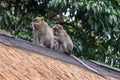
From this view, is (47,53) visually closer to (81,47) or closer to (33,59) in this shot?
(33,59)

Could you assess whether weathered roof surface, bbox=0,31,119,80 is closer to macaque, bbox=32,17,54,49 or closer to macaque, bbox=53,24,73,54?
macaque, bbox=32,17,54,49

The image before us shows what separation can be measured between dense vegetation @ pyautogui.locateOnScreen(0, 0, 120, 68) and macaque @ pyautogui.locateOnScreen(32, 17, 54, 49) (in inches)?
23.2

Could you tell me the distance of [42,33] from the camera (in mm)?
7457

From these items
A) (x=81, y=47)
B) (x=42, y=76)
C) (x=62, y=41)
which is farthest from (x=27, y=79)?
(x=81, y=47)

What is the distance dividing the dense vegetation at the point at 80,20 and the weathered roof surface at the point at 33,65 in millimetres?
2083

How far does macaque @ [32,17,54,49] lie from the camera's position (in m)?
7.33

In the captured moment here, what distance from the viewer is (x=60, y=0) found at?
7.97 meters

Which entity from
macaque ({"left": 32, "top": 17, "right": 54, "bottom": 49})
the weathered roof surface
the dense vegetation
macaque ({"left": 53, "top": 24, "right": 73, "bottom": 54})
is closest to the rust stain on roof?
the weathered roof surface

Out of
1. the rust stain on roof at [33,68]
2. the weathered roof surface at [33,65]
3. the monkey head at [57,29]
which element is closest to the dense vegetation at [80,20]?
the monkey head at [57,29]

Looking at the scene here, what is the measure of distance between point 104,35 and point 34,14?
152 cm

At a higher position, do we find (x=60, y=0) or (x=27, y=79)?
(x=60, y=0)

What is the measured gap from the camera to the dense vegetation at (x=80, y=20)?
26.6 feet

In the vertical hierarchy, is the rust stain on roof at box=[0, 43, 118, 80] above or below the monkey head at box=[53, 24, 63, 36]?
below

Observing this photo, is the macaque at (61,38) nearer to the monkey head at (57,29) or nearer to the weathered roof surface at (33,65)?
the monkey head at (57,29)
